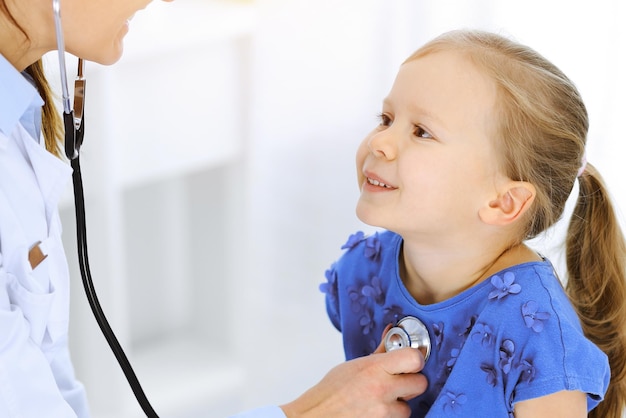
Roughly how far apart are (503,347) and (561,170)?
24cm

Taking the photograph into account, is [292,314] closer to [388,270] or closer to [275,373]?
[275,373]

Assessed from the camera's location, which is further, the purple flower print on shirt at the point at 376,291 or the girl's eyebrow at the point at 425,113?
the purple flower print on shirt at the point at 376,291

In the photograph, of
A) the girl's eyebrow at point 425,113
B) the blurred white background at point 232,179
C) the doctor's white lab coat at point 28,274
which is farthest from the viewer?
the blurred white background at point 232,179

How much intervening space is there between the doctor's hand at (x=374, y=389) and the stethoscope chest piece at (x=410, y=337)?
12 millimetres

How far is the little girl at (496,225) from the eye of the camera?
1.20 m

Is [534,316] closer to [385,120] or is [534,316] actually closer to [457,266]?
[457,266]

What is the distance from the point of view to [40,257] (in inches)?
49.1

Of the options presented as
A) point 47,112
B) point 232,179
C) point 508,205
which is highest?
point 47,112

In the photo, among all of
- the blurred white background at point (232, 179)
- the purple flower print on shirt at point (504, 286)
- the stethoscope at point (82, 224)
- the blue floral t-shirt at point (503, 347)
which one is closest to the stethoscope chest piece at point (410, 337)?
the blue floral t-shirt at point (503, 347)

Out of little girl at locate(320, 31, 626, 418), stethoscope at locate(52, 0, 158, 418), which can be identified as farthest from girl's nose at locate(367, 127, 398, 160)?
stethoscope at locate(52, 0, 158, 418)

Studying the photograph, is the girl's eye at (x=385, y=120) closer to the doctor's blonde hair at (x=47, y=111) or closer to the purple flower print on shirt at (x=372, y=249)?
the purple flower print on shirt at (x=372, y=249)

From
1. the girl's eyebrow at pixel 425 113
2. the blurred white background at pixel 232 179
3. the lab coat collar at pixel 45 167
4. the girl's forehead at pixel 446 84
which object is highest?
the girl's forehead at pixel 446 84

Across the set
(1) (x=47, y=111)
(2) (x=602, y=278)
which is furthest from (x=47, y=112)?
(2) (x=602, y=278)

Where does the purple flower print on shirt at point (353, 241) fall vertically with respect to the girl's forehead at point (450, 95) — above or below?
below
